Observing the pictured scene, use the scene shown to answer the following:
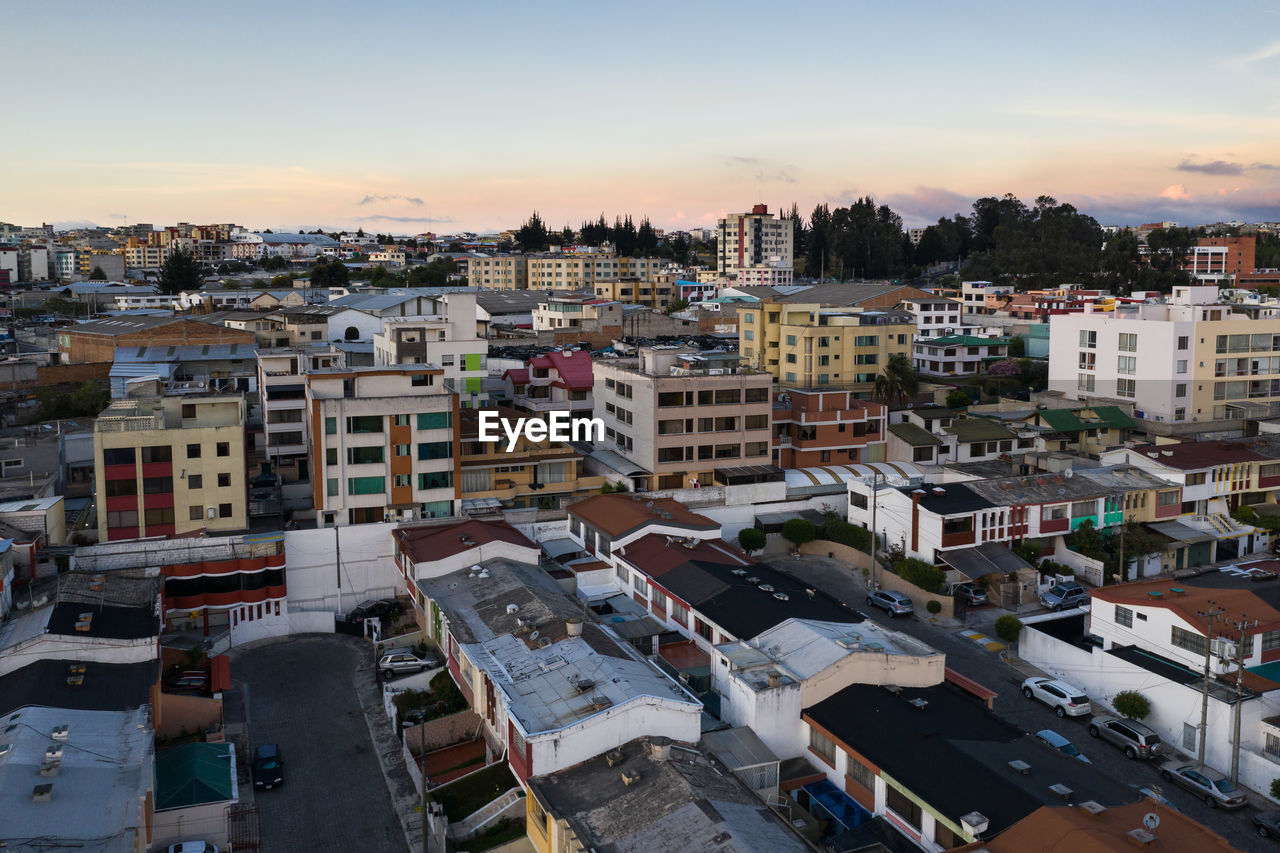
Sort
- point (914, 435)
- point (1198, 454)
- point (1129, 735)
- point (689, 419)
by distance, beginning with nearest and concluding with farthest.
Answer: point (1129, 735)
point (1198, 454)
point (689, 419)
point (914, 435)

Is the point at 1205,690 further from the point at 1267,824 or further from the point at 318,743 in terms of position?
A: the point at 318,743

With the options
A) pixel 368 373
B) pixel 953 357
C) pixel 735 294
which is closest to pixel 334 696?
pixel 368 373

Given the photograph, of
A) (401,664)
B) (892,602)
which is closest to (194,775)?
(401,664)

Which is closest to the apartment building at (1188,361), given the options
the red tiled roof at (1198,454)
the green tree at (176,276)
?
the red tiled roof at (1198,454)

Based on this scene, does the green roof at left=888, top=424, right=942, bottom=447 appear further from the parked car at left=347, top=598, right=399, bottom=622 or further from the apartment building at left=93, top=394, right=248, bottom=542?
the apartment building at left=93, top=394, right=248, bottom=542

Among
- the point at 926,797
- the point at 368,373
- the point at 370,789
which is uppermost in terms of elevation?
the point at 368,373

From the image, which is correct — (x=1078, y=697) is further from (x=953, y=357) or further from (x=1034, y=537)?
(x=953, y=357)

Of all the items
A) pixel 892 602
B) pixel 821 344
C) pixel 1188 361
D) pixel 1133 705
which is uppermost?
pixel 821 344
